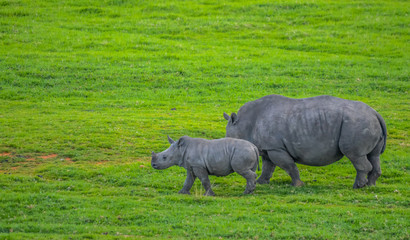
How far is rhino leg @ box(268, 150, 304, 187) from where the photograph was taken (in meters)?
14.7

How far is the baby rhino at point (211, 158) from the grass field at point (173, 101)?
0.58 metres

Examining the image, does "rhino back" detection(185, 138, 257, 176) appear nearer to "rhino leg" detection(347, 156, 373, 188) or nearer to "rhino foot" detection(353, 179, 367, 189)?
"rhino leg" detection(347, 156, 373, 188)

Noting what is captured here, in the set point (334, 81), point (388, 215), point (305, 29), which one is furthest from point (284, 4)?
point (388, 215)

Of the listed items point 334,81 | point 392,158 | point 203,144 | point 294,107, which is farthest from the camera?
point 334,81

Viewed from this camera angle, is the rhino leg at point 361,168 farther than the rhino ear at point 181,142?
No

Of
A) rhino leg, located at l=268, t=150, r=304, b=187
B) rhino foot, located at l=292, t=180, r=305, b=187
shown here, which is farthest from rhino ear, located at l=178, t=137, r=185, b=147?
rhino foot, located at l=292, t=180, r=305, b=187

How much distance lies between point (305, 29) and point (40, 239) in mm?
29606

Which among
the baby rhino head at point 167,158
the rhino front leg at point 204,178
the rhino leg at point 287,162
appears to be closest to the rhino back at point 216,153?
the rhino front leg at point 204,178

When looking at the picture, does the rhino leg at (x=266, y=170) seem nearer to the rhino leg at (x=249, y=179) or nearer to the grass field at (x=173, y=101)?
the grass field at (x=173, y=101)

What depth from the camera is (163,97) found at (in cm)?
2622

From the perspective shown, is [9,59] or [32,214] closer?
[32,214]

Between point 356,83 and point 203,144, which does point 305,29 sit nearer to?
point 356,83

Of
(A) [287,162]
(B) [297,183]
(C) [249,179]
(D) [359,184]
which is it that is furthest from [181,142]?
(D) [359,184]

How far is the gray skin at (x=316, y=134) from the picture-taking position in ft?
45.7
